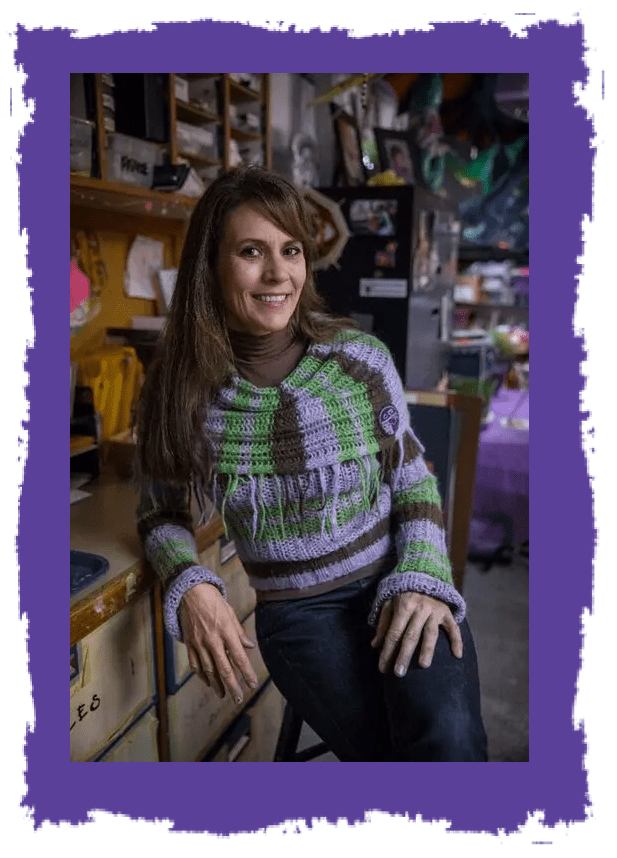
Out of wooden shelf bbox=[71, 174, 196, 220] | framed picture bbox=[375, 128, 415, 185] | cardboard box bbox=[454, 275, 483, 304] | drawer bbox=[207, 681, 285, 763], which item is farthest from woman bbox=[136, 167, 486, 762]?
cardboard box bbox=[454, 275, 483, 304]

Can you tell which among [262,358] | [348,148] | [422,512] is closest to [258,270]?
[262,358]

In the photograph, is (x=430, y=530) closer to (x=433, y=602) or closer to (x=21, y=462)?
(x=433, y=602)

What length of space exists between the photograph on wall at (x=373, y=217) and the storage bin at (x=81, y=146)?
0.83 meters

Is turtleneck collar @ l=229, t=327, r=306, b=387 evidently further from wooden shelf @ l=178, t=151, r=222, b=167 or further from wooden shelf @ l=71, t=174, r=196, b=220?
wooden shelf @ l=178, t=151, r=222, b=167

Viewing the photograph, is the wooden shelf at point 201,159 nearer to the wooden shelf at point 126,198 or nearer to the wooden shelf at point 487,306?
the wooden shelf at point 126,198

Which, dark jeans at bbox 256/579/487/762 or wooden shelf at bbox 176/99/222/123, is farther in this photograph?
wooden shelf at bbox 176/99/222/123

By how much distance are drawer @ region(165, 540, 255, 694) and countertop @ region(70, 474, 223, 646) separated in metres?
0.08

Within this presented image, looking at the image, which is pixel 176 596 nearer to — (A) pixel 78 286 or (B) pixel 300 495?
(B) pixel 300 495

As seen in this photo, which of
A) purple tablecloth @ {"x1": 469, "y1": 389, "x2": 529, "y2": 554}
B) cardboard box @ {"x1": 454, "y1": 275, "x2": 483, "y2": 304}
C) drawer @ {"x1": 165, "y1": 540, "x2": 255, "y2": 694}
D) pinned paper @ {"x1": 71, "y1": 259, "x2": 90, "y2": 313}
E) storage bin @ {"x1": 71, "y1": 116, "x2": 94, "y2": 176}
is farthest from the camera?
cardboard box @ {"x1": 454, "y1": 275, "x2": 483, "y2": 304}

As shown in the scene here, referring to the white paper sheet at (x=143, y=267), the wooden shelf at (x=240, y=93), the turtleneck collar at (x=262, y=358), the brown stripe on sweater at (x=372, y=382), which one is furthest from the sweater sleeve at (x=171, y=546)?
the wooden shelf at (x=240, y=93)

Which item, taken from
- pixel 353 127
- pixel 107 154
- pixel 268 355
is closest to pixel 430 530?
pixel 268 355

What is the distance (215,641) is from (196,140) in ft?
4.55

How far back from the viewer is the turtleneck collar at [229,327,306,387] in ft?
3.40

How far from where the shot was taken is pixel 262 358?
1.04 m
